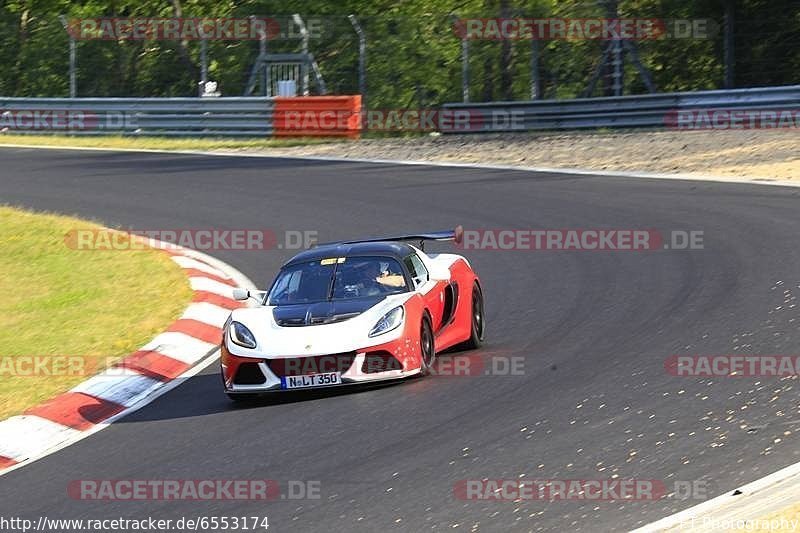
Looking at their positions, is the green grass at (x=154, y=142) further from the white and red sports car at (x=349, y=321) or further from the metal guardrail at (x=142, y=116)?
the white and red sports car at (x=349, y=321)

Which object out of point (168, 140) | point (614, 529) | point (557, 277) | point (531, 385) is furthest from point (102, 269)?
point (168, 140)

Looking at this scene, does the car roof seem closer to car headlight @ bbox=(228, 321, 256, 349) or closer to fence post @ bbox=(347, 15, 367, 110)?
car headlight @ bbox=(228, 321, 256, 349)

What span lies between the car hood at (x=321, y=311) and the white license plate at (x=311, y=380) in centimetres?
43

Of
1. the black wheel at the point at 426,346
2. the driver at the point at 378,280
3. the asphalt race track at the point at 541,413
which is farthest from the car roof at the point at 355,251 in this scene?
the asphalt race track at the point at 541,413

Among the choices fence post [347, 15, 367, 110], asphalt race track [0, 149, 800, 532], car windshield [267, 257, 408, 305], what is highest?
fence post [347, 15, 367, 110]

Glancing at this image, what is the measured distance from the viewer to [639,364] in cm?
955

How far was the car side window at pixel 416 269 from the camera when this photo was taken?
34.3 ft

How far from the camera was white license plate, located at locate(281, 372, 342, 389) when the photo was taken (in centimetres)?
929

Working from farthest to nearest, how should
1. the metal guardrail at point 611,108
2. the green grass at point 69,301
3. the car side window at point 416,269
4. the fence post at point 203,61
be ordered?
1. the fence post at point 203,61
2. the metal guardrail at point 611,108
3. the green grass at point 69,301
4. the car side window at point 416,269

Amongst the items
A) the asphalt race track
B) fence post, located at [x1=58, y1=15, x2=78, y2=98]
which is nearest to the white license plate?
the asphalt race track

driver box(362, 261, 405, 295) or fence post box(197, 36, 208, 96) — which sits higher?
fence post box(197, 36, 208, 96)

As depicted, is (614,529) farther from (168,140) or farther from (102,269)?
(168,140)

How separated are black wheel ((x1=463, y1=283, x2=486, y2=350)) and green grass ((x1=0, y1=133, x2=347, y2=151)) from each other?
49.3ft

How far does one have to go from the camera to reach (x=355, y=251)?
10.6m
